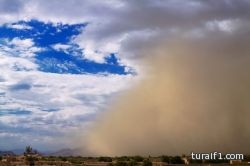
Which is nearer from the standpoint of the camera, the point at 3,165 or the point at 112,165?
the point at 3,165

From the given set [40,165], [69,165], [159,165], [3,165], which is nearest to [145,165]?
[159,165]

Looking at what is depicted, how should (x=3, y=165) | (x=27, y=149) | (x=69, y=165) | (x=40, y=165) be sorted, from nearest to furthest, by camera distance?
(x=3, y=165)
(x=40, y=165)
(x=69, y=165)
(x=27, y=149)

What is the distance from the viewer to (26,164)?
128m

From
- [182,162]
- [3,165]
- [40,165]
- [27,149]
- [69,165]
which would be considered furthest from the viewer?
[182,162]

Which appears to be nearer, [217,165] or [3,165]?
[3,165]

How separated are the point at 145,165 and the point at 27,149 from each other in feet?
160

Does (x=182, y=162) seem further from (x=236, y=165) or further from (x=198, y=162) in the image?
(x=236, y=165)

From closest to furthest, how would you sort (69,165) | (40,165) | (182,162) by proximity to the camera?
(40,165) → (69,165) → (182,162)

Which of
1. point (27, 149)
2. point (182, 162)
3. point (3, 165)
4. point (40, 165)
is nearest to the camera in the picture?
point (3, 165)

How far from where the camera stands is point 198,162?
169 metres

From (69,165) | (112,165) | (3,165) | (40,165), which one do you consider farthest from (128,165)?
(3,165)

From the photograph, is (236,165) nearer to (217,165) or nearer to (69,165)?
(217,165)

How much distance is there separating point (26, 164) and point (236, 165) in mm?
68866

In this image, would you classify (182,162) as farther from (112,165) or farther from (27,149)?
(27,149)
